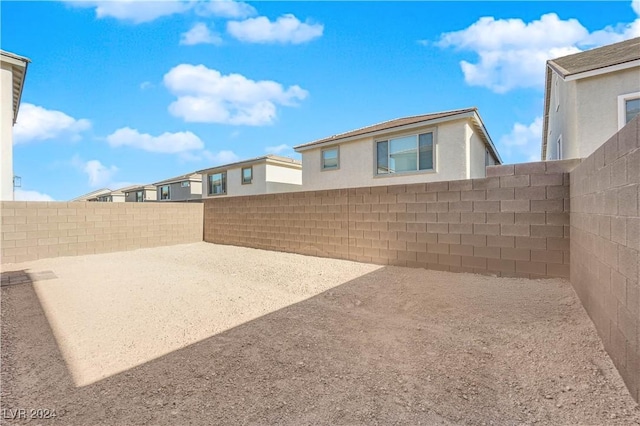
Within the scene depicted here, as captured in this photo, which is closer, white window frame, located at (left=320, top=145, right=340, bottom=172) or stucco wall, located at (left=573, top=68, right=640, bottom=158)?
stucco wall, located at (left=573, top=68, right=640, bottom=158)

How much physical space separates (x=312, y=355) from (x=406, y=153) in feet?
33.3

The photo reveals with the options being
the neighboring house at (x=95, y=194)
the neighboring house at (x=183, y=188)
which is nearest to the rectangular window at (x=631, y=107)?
the neighboring house at (x=183, y=188)

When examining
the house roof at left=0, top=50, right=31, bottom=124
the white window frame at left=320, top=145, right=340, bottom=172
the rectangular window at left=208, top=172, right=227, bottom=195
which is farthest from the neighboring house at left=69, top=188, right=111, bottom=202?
the white window frame at left=320, top=145, right=340, bottom=172

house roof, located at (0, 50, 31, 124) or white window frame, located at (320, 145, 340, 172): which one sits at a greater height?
house roof, located at (0, 50, 31, 124)

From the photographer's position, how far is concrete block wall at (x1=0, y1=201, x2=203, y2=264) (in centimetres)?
943

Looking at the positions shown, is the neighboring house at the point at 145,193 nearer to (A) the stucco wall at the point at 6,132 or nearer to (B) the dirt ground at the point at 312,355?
(A) the stucco wall at the point at 6,132

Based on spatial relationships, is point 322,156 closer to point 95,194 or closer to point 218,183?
point 218,183

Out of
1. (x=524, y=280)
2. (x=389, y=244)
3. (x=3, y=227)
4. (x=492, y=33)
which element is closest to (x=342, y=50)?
(x=492, y=33)

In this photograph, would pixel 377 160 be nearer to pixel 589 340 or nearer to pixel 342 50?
pixel 342 50

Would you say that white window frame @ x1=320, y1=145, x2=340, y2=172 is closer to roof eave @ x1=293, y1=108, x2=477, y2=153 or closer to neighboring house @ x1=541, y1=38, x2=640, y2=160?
roof eave @ x1=293, y1=108, x2=477, y2=153

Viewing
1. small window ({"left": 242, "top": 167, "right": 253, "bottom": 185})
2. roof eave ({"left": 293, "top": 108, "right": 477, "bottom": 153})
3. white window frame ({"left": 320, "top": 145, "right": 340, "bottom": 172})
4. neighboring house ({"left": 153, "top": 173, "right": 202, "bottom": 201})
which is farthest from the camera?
neighboring house ({"left": 153, "top": 173, "right": 202, "bottom": 201})

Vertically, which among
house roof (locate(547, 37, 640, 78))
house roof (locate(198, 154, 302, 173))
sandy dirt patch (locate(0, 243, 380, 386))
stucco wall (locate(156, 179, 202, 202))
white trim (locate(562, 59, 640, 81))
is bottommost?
sandy dirt patch (locate(0, 243, 380, 386))

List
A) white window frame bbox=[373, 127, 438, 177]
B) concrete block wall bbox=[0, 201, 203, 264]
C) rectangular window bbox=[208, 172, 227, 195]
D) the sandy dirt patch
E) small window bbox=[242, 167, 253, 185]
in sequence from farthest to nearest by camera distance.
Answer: rectangular window bbox=[208, 172, 227, 195] → small window bbox=[242, 167, 253, 185] → white window frame bbox=[373, 127, 438, 177] → concrete block wall bbox=[0, 201, 203, 264] → the sandy dirt patch

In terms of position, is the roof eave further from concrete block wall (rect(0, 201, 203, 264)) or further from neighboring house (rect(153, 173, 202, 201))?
neighboring house (rect(153, 173, 202, 201))
